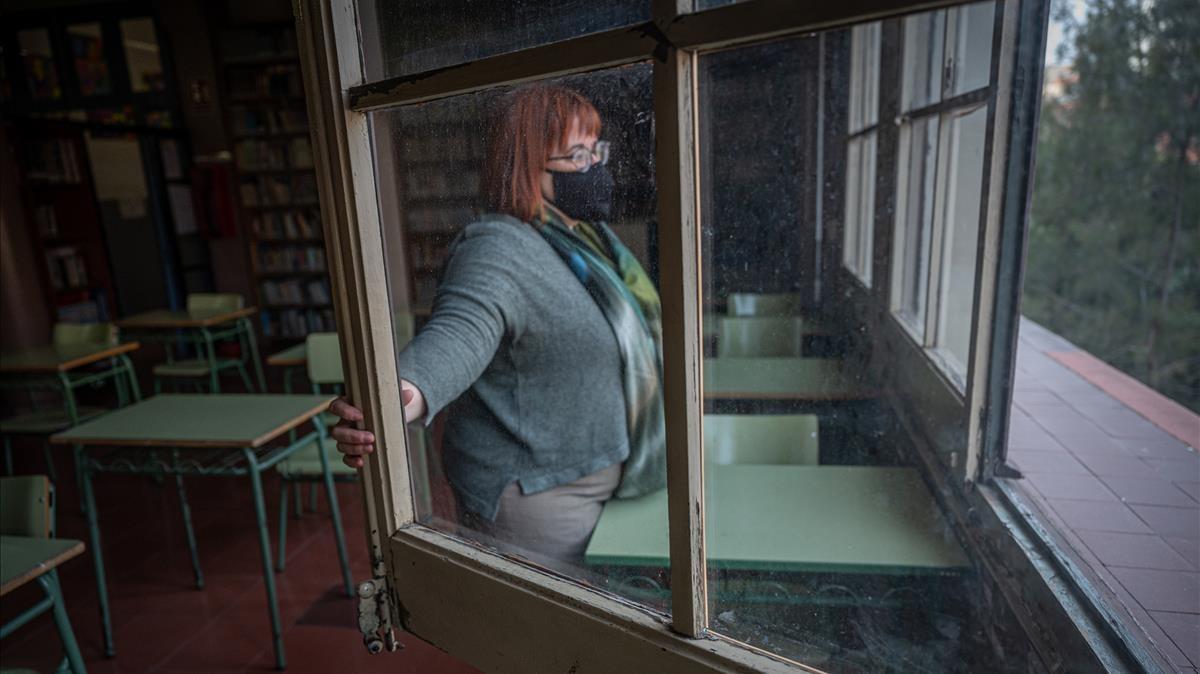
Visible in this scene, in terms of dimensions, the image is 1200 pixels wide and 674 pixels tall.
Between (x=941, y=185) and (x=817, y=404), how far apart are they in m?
0.66

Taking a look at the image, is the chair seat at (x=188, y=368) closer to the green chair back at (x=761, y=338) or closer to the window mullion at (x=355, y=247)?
the green chair back at (x=761, y=338)

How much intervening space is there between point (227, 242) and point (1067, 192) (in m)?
8.88

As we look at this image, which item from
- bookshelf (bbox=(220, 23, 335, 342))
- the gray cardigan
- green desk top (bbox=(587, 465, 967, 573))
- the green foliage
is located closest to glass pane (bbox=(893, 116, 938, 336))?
green desk top (bbox=(587, 465, 967, 573))

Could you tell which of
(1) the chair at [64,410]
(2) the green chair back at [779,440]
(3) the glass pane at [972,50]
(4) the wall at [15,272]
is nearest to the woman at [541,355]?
(2) the green chair back at [779,440]

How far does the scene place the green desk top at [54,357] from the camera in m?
3.46

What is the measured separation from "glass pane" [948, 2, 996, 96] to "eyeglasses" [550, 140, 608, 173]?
878mm

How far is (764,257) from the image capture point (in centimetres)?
107

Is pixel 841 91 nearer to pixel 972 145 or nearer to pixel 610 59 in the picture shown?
pixel 972 145

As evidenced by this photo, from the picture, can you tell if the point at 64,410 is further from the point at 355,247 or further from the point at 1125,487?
the point at 1125,487

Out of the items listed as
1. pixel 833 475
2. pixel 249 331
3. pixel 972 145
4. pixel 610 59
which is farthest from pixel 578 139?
pixel 249 331

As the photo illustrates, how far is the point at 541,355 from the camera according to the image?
1047 millimetres

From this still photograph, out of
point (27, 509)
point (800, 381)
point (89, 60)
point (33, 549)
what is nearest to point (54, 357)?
point (27, 509)

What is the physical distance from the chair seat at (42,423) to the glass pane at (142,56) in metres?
4.59

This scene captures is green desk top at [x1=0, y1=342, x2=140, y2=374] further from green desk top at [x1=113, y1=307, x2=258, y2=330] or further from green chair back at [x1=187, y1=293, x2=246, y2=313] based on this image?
green chair back at [x1=187, y1=293, x2=246, y2=313]
